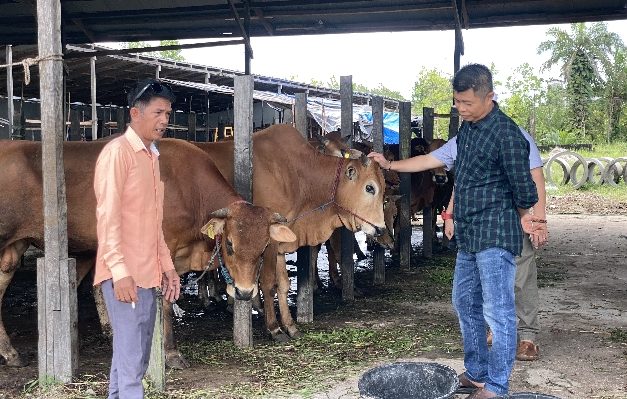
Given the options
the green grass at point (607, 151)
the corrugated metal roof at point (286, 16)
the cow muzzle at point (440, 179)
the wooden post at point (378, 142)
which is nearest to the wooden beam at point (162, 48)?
the corrugated metal roof at point (286, 16)

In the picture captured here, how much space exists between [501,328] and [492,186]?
2.93 ft

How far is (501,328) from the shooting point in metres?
4.39

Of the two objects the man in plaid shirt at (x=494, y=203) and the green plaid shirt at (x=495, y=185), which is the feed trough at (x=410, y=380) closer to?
the man in plaid shirt at (x=494, y=203)

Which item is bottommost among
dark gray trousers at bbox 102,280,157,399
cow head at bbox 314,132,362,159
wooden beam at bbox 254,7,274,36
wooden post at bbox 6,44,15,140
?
dark gray trousers at bbox 102,280,157,399

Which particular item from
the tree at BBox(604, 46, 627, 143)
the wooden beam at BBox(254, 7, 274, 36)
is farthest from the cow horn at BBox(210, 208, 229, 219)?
the tree at BBox(604, 46, 627, 143)

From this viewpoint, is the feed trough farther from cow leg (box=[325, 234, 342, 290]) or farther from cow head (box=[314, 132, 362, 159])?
cow leg (box=[325, 234, 342, 290])

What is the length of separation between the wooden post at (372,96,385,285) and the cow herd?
1.21 m

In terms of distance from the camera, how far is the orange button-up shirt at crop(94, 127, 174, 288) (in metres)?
3.64

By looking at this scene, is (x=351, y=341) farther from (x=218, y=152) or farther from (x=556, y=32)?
(x=556, y=32)

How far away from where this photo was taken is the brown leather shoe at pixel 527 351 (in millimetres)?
5828

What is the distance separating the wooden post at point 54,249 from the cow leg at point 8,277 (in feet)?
2.41

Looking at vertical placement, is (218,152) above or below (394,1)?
below

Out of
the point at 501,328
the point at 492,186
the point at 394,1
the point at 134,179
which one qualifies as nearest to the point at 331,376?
the point at 501,328

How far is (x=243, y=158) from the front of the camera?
626cm
